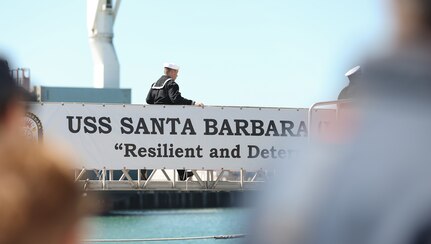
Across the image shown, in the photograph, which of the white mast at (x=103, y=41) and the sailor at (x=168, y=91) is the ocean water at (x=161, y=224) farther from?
the sailor at (x=168, y=91)

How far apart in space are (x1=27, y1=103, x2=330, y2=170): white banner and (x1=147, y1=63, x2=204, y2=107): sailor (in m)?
0.15

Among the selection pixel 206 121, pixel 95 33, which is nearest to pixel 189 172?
pixel 206 121

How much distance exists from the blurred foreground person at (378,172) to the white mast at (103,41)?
40.0 meters

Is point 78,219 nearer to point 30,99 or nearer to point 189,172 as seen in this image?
point 30,99

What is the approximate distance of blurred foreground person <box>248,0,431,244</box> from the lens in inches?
48.3

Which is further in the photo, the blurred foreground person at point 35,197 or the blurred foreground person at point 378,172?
the blurred foreground person at point 378,172

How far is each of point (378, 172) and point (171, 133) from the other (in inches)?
500

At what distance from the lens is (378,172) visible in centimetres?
125

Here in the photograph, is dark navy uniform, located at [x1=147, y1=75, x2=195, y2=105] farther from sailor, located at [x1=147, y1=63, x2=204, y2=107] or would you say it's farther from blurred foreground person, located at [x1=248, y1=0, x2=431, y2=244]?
blurred foreground person, located at [x1=248, y1=0, x2=431, y2=244]

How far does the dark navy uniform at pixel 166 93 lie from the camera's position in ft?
44.1

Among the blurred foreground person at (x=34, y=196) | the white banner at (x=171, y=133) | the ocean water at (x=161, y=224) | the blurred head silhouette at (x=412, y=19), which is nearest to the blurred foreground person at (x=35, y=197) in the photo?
the blurred foreground person at (x=34, y=196)

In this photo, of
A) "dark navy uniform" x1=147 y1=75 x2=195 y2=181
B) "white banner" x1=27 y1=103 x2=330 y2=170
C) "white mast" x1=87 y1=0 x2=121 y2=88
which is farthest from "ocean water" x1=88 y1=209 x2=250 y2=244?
"dark navy uniform" x1=147 y1=75 x2=195 y2=181

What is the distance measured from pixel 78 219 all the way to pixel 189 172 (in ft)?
46.4

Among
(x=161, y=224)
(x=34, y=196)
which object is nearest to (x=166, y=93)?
(x=34, y=196)
